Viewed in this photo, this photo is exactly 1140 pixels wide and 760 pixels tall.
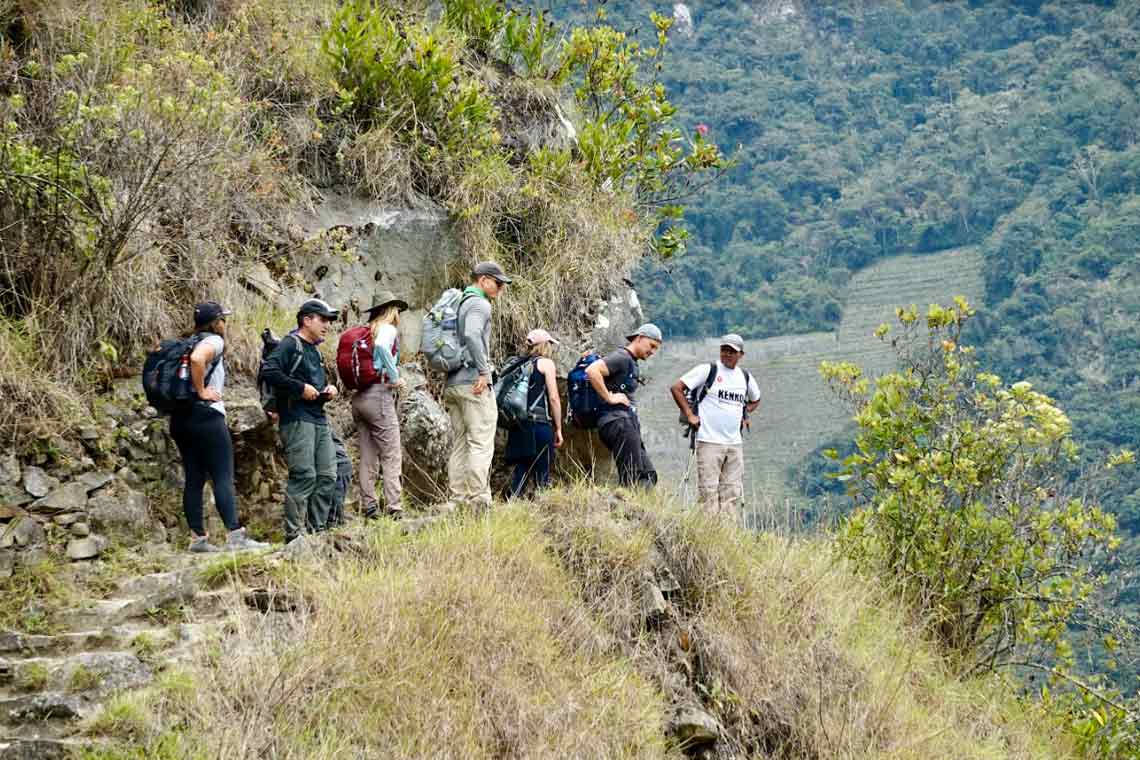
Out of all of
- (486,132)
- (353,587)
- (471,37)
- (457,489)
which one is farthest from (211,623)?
(471,37)

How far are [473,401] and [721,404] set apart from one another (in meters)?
2.33

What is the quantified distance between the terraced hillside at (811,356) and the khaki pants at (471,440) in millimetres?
41687

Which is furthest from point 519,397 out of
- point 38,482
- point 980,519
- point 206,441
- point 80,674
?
point 80,674

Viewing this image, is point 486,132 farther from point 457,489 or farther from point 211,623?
point 211,623

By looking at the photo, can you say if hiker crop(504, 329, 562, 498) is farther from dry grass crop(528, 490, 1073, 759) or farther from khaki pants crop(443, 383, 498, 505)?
dry grass crop(528, 490, 1073, 759)

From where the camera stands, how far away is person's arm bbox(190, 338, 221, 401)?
7.88 meters

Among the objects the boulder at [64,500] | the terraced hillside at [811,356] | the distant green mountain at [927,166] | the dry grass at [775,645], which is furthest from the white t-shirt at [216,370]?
the distant green mountain at [927,166]

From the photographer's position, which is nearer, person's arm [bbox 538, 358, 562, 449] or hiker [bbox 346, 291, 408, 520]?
hiker [bbox 346, 291, 408, 520]

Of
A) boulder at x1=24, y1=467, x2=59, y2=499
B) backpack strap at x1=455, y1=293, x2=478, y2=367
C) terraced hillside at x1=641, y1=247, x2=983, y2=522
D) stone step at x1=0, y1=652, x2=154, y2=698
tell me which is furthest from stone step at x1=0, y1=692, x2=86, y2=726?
terraced hillside at x1=641, y1=247, x2=983, y2=522

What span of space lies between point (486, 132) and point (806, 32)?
324 ft

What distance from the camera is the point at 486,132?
12.5 meters

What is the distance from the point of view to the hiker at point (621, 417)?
9.64 meters

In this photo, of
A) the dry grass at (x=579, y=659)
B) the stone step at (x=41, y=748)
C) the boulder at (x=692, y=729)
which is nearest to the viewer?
the stone step at (x=41, y=748)

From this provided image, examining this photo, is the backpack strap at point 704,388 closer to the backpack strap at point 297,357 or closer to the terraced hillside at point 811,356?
the backpack strap at point 297,357
